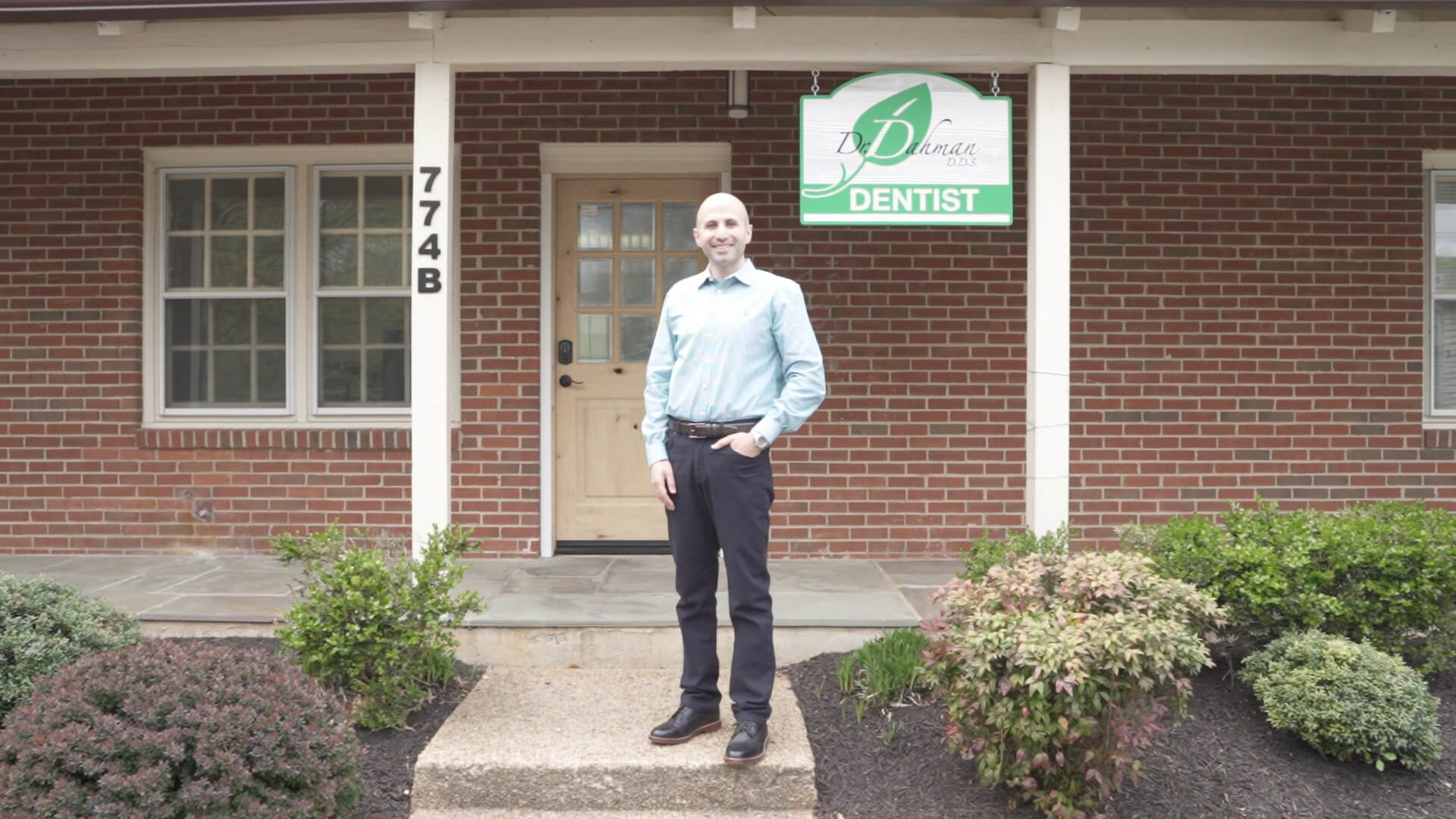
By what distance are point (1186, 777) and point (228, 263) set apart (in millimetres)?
5659

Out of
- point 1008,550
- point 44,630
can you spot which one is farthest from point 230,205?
point 1008,550

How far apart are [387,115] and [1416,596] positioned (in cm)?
556

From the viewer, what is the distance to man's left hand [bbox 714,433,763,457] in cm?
338

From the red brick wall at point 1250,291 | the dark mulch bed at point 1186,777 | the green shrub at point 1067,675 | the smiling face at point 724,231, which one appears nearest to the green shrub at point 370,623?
the dark mulch bed at point 1186,777

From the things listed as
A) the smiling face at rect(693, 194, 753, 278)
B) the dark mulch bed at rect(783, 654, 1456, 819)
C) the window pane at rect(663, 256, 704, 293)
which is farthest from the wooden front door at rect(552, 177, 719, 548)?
the smiling face at rect(693, 194, 753, 278)

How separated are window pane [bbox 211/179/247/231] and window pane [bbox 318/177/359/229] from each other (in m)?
0.46

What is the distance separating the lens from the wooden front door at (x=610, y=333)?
20.9 feet

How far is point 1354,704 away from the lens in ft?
12.1

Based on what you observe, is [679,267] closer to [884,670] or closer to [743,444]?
[884,670]

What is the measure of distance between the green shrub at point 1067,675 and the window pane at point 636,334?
321cm

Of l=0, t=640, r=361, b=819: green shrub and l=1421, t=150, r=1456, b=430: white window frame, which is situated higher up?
l=1421, t=150, r=1456, b=430: white window frame

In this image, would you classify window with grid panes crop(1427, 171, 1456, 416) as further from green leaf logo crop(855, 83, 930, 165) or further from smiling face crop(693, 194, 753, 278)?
smiling face crop(693, 194, 753, 278)

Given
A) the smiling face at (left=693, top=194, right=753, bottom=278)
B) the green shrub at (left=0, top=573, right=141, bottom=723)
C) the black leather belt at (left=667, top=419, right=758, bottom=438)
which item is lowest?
the green shrub at (left=0, top=573, right=141, bottom=723)

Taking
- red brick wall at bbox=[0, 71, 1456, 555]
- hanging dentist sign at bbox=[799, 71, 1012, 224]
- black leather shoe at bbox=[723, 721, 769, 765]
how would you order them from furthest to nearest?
red brick wall at bbox=[0, 71, 1456, 555] < hanging dentist sign at bbox=[799, 71, 1012, 224] < black leather shoe at bbox=[723, 721, 769, 765]
